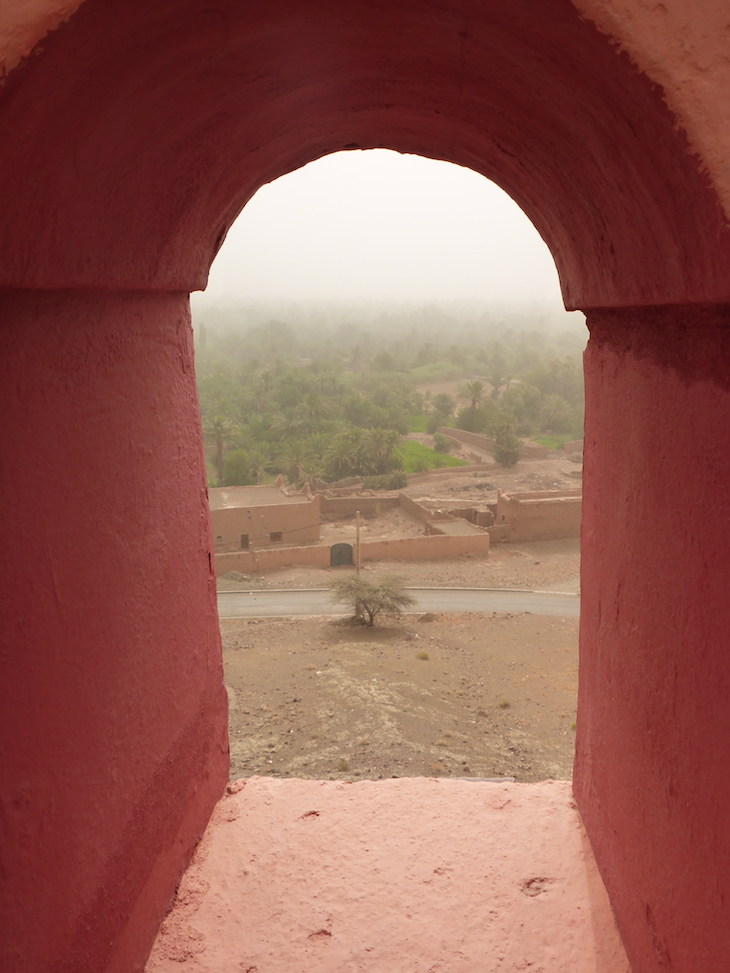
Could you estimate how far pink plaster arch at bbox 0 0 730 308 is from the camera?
54.6 inches

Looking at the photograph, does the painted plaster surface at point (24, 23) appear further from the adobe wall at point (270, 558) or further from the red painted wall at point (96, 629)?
the adobe wall at point (270, 558)

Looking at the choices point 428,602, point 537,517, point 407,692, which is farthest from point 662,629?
point 537,517

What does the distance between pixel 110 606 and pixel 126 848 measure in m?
0.72

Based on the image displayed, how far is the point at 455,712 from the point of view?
47.5 ft

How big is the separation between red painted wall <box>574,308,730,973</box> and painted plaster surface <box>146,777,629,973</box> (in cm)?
21

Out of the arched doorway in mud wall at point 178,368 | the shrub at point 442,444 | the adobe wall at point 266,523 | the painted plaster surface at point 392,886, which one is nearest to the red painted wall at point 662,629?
the arched doorway in mud wall at point 178,368

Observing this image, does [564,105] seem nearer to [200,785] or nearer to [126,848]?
[126,848]

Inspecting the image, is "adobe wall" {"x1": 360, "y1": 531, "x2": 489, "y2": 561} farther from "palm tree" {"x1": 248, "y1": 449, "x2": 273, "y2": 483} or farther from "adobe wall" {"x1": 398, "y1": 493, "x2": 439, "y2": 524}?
"palm tree" {"x1": 248, "y1": 449, "x2": 273, "y2": 483}

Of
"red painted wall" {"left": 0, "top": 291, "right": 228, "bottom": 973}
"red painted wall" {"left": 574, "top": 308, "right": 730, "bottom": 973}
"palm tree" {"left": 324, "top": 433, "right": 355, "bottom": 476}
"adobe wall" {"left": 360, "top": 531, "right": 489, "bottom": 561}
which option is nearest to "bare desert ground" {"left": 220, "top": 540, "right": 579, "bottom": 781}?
"adobe wall" {"left": 360, "top": 531, "right": 489, "bottom": 561}

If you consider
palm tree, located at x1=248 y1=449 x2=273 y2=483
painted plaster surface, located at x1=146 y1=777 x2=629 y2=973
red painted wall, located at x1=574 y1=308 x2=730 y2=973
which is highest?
red painted wall, located at x1=574 y1=308 x2=730 y2=973

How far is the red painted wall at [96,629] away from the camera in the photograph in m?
1.74

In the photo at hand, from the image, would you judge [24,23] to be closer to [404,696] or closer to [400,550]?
[404,696]

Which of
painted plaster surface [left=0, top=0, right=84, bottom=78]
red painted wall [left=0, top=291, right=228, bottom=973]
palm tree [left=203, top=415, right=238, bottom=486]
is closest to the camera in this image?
painted plaster surface [left=0, top=0, right=84, bottom=78]

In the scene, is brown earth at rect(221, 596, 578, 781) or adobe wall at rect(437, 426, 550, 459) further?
adobe wall at rect(437, 426, 550, 459)
